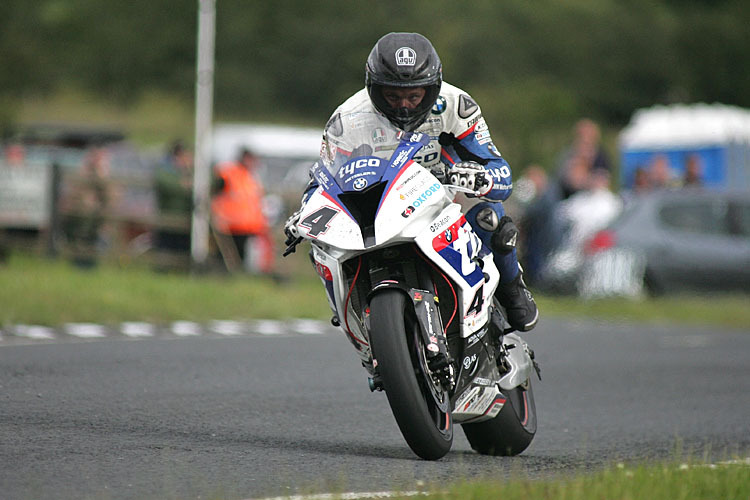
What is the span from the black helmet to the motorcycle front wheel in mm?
825

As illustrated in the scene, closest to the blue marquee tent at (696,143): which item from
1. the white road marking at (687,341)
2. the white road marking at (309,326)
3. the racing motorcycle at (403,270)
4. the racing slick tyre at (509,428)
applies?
the white road marking at (687,341)

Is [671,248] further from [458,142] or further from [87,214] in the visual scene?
[458,142]

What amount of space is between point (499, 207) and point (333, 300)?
970 millimetres

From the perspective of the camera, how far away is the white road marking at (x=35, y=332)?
36.6 ft

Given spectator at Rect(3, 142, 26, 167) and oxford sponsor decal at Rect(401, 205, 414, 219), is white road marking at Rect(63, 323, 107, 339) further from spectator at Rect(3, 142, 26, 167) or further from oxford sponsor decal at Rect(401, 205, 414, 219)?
oxford sponsor decal at Rect(401, 205, 414, 219)

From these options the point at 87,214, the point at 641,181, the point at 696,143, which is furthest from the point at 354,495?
the point at 696,143

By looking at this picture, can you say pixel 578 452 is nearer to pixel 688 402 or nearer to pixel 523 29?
pixel 688 402

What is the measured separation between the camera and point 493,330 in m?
6.62

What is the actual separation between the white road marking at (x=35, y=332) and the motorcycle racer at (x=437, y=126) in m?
5.51

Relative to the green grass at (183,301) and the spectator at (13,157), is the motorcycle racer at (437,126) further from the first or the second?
the spectator at (13,157)

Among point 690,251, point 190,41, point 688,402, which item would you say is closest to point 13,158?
point 690,251

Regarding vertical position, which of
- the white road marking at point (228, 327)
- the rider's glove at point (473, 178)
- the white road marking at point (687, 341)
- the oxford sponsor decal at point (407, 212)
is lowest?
the white road marking at point (687, 341)

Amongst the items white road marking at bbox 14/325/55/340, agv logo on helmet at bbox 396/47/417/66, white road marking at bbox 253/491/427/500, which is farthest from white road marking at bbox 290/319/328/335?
white road marking at bbox 253/491/427/500

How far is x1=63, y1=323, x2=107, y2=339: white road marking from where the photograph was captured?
455 inches
